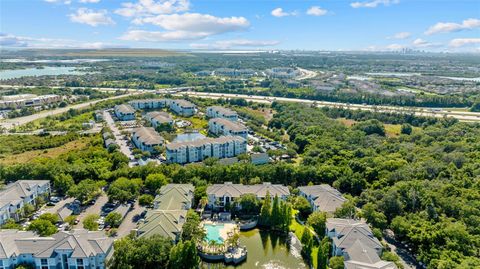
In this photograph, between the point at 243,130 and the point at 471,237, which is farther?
the point at 243,130

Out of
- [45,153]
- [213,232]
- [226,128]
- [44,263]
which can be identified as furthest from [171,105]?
[44,263]

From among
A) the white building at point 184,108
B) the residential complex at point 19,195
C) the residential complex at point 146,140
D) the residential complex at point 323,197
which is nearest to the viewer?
the residential complex at point 19,195

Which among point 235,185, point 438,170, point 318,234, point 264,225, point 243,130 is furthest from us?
point 243,130

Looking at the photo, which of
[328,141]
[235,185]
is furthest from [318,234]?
[328,141]

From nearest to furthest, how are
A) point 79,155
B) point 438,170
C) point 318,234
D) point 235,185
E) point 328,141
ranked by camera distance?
point 318,234 < point 235,185 < point 438,170 < point 79,155 < point 328,141

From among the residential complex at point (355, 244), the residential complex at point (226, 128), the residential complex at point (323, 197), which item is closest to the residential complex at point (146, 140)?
the residential complex at point (226, 128)

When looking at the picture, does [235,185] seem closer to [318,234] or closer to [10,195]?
[318,234]

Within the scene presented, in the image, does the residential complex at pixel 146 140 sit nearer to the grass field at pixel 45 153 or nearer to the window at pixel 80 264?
the grass field at pixel 45 153
